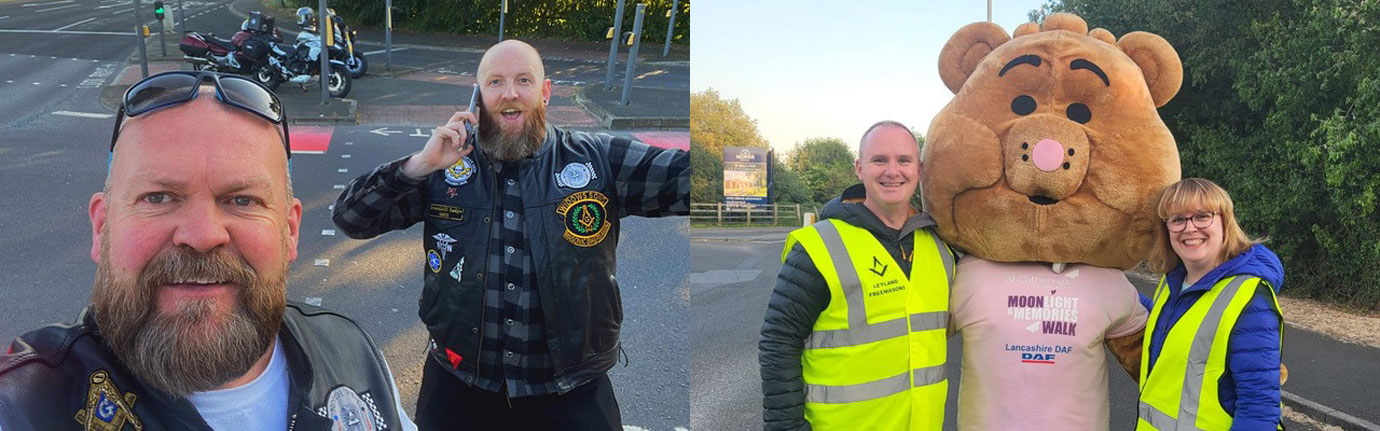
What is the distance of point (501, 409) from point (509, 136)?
816 millimetres

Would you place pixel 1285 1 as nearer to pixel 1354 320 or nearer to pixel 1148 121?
pixel 1354 320

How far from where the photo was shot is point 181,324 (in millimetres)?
1614

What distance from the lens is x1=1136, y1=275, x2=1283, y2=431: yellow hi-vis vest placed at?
270 cm

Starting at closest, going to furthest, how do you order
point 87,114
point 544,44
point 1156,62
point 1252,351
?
point 1252,351 → point 1156,62 → point 87,114 → point 544,44

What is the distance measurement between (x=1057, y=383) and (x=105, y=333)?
8.12 feet

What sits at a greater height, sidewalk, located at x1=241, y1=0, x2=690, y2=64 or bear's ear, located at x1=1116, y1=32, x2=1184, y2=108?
sidewalk, located at x1=241, y1=0, x2=690, y2=64

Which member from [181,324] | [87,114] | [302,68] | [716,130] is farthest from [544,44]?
[181,324]

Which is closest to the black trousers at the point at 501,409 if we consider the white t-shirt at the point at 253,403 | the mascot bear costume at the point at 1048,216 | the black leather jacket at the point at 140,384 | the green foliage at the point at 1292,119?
the black leather jacket at the point at 140,384

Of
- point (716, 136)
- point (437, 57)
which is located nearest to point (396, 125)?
point (716, 136)

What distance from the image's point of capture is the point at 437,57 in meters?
Answer: 22.7

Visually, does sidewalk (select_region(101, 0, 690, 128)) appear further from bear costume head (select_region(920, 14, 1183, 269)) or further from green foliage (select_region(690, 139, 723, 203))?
bear costume head (select_region(920, 14, 1183, 269))

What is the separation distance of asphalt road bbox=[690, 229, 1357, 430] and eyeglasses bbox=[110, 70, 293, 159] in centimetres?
405

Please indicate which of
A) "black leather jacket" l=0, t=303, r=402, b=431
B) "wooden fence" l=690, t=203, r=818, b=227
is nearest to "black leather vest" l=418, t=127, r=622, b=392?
"black leather jacket" l=0, t=303, r=402, b=431

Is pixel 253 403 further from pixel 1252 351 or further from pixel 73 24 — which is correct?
pixel 73 24
